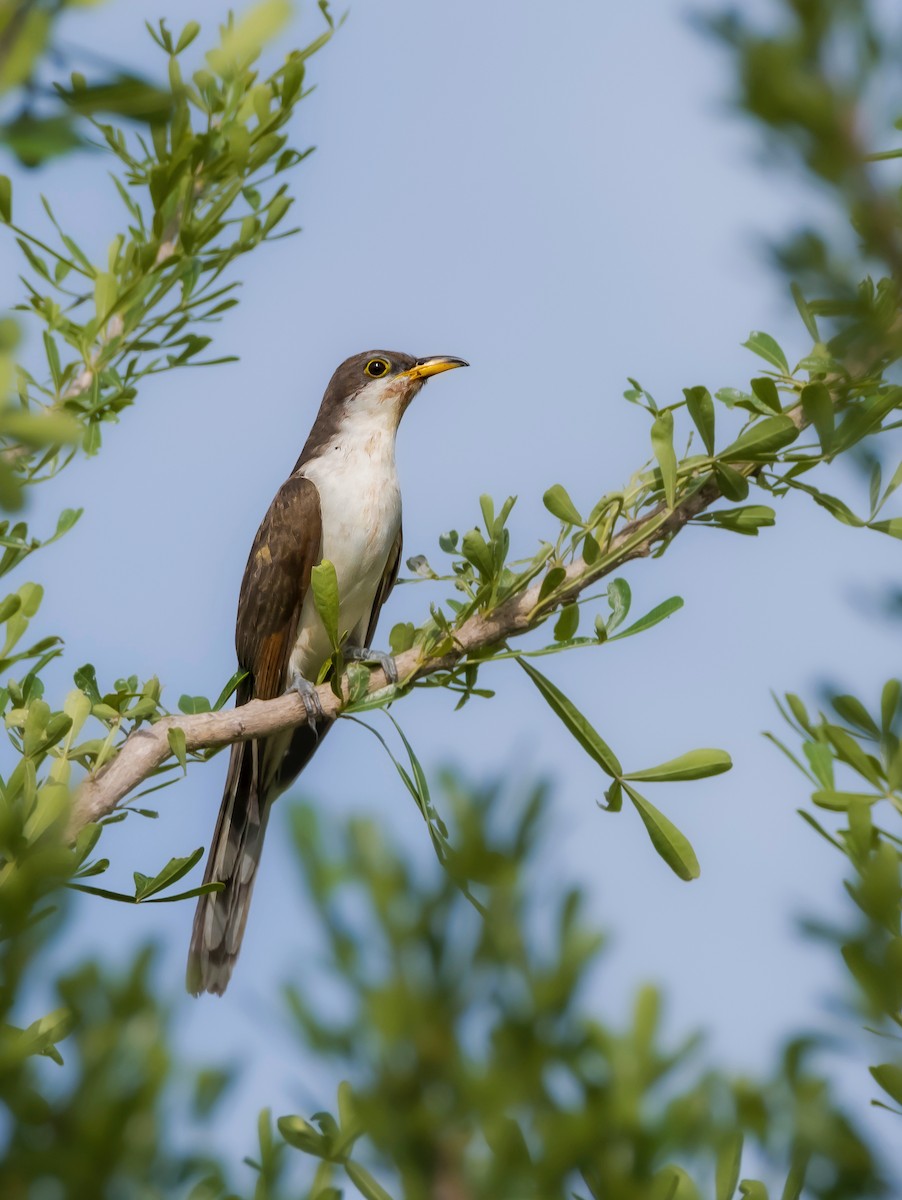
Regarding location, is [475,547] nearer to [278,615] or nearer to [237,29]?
[237,29]

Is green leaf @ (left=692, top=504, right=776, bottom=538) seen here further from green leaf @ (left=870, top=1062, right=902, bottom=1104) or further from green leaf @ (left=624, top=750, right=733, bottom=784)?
green leaf @ (left=870, top=1062, right=902, bottom=1104)

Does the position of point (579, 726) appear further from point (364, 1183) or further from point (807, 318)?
point (364, 1183)

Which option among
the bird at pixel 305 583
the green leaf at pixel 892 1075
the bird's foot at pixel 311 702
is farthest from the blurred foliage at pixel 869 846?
the bird at pixel 305 583

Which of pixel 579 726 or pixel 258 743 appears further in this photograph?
pixel 258 743

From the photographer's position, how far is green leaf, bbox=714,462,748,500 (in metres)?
3.03

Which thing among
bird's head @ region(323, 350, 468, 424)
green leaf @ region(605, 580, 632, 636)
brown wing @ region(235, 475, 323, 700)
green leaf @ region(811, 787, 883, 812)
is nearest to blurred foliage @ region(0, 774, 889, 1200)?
green leaf @ region(811, 787, 883, 812)

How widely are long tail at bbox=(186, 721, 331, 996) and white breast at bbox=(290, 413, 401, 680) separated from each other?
521mm

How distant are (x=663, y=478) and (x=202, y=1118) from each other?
208cm

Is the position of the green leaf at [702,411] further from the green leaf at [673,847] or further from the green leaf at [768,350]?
the green leaf at [673,847]

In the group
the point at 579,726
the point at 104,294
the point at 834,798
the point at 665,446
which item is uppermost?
the point at 104,294

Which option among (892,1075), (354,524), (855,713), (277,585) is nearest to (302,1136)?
(892,1075)

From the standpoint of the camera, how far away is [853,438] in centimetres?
257

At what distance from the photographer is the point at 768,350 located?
10.2ft

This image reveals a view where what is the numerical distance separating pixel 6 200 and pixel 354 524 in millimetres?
3072
